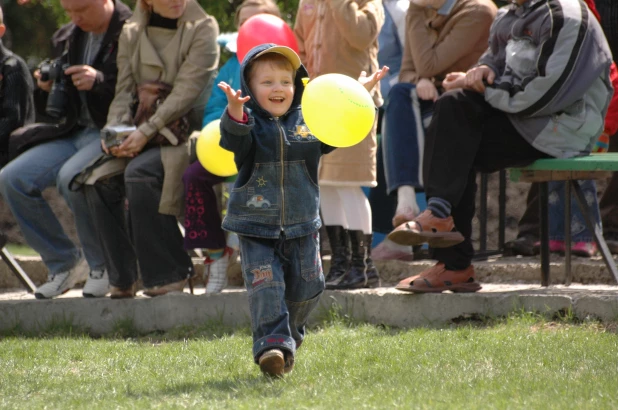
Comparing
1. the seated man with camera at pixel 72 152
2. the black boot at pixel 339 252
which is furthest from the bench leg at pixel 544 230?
the seated man with camera at pixel 72 152

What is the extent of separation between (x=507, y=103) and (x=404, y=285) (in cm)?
127

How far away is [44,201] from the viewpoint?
25.0 ft

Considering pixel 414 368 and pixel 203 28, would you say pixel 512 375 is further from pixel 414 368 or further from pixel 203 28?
pixel 203 28

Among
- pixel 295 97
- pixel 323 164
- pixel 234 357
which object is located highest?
pixel 295 97

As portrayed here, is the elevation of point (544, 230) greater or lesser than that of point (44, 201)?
lesser

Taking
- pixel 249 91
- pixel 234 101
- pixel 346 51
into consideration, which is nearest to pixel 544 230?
pixel 346 51

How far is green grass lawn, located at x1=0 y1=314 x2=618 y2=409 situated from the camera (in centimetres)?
433

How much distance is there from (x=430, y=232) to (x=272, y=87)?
160cm

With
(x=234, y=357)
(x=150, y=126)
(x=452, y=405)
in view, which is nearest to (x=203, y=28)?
(x=150, y=126)

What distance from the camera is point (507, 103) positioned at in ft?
20.6

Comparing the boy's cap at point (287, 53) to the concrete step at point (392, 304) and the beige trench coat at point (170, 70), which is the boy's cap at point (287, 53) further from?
the beige trench coat at point (170, 70)

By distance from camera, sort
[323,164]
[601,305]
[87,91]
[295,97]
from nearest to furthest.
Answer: [295,97], [601,305], [323,164], [87,91]

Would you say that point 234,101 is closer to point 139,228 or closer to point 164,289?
point 139,228

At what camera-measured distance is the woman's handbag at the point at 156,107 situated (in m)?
7.28
